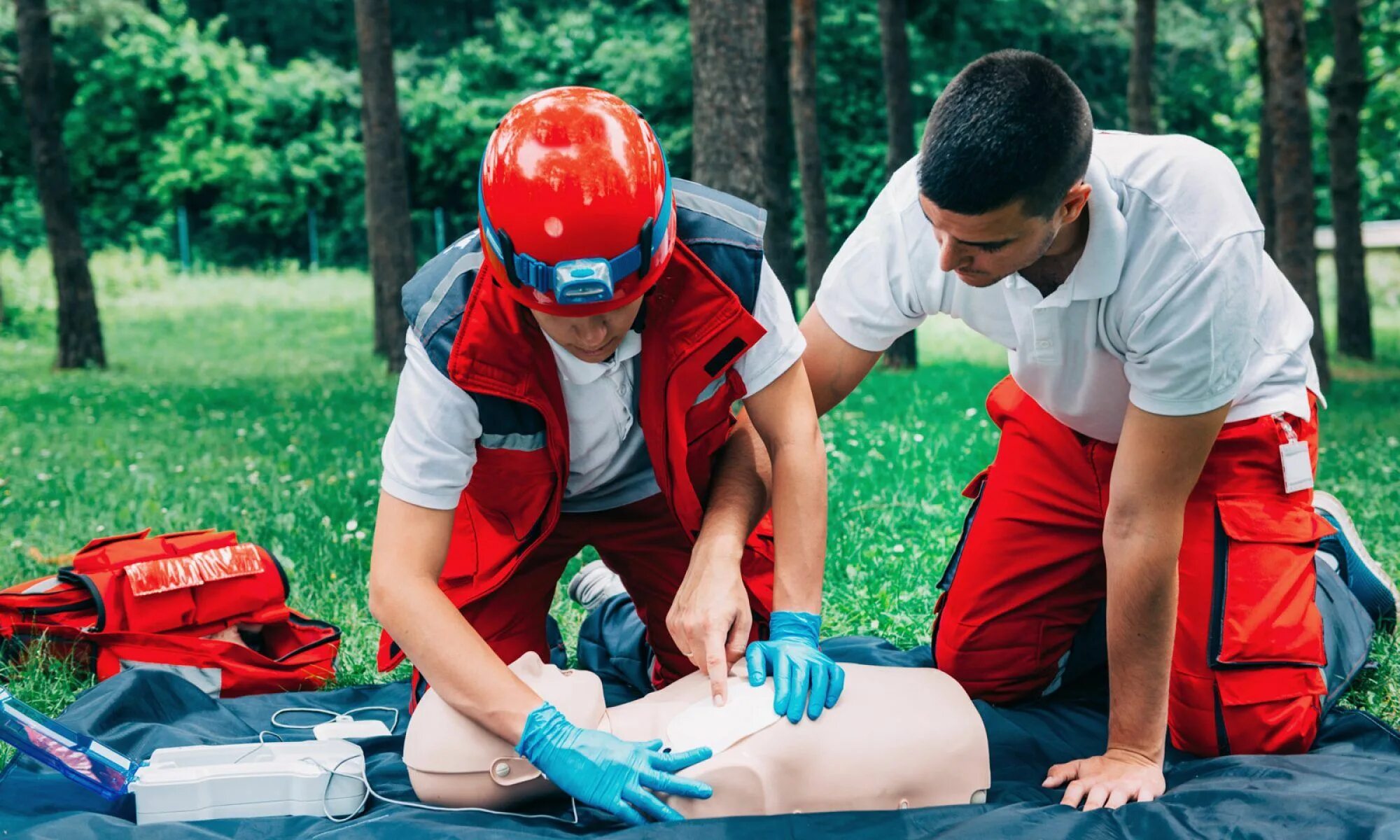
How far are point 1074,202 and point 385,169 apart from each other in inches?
381

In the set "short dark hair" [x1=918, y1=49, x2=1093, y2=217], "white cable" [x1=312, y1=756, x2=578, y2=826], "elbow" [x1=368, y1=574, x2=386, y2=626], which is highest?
"short dark hair" [x1=918, y1=49, x2=1093, y2=217]

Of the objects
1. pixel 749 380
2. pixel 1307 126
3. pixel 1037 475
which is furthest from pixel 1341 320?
pixel 749 380

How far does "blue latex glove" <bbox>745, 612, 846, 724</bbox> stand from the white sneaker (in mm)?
1238

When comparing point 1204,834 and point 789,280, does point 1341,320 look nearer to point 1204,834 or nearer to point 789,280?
Answer: point 789,280

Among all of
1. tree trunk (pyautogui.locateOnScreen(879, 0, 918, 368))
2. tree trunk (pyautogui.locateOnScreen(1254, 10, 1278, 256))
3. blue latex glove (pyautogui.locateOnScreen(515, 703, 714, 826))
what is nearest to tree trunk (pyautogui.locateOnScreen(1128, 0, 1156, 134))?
tree trunk (pyautogui.locateOnScreen(879, 0, 918, 368))


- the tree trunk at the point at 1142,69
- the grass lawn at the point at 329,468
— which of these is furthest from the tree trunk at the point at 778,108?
the tree trunk at the point at 1142,69

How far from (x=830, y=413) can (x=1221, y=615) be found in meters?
5.32

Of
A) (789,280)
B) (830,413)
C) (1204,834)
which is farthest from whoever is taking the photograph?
(789,280)

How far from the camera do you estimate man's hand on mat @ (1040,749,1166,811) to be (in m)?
2.45

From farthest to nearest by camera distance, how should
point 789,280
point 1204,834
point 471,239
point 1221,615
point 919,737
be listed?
point 789,280 → point 1221,615 → point 471,239 → point 919,737 → point 1204,834

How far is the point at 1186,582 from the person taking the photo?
9.67 ft

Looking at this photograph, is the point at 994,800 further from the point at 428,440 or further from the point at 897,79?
the point at 897,79

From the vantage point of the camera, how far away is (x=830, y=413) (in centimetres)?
816

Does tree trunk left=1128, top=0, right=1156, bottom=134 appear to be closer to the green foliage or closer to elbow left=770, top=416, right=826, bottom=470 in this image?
elbow left=770, top=416, right=826, bottom=470
